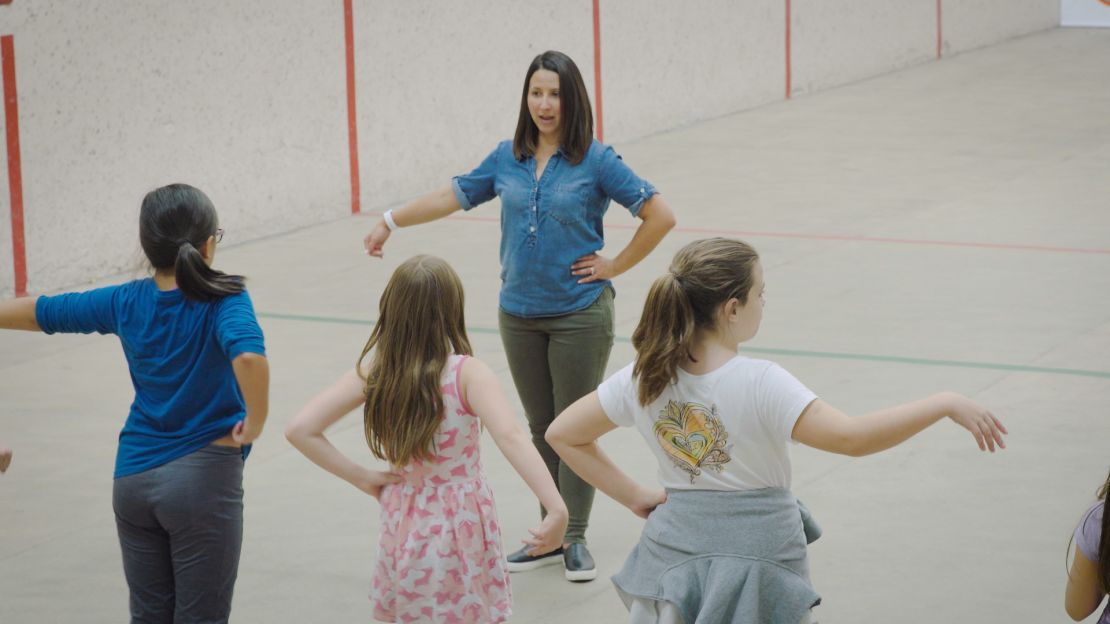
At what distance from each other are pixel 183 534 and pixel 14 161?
265 inches

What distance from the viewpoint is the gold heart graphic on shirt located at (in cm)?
337

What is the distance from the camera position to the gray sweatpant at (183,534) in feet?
12.4

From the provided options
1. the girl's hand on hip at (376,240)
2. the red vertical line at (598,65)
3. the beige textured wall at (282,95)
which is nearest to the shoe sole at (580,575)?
the girl's hand on hip at (376,240)

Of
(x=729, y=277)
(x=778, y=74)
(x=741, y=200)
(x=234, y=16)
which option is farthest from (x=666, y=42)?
(x=729, y=277)

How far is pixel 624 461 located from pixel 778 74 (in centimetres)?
1172

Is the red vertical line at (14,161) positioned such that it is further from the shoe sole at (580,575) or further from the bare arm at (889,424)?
the bare arm at (889,424)

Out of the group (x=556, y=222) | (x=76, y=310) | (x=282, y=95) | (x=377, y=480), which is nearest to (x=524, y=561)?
(x=556, y=222)

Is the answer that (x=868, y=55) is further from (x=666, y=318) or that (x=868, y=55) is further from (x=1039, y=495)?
(x=666, y=318)

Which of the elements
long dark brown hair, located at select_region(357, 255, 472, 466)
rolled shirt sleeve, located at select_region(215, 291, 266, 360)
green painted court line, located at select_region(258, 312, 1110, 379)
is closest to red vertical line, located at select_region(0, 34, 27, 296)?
green painted court line, located at select_region(258, 312, 1110, 379)

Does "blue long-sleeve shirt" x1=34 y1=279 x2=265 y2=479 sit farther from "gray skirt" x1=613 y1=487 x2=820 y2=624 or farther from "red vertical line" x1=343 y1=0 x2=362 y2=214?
"red vertical line" x1=343 y1=0 x2=362 y2=214

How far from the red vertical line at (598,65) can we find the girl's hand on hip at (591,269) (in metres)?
9.73

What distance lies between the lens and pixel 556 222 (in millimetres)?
5273

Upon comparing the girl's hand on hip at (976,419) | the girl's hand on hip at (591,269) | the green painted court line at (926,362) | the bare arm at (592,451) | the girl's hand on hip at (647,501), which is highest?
the girl's hand on hip at (976,419)

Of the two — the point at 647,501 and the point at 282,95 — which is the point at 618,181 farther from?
the point at 282,95
